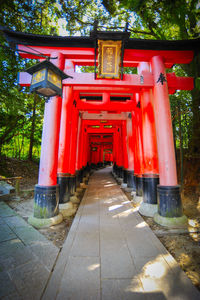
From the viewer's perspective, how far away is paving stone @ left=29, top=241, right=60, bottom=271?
2129 mm

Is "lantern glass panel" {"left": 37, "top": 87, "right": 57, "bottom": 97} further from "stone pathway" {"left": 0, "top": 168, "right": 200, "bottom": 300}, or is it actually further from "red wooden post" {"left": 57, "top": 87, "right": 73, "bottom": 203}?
"stone pathway" {"left": 0, "top": 168, "right": 200, "bottom": 300}

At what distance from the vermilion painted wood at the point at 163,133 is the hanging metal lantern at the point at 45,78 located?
2813 millimetres

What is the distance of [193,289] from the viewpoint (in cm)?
166

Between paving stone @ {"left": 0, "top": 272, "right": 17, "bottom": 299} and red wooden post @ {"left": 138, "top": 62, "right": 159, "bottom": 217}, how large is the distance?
11.8 feet

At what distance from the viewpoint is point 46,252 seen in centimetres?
238

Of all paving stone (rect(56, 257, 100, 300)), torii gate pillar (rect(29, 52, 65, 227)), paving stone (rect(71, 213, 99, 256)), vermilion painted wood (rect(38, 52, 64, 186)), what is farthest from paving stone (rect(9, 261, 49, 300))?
vermilion painted wood (rect(38, 52, 64, 186))

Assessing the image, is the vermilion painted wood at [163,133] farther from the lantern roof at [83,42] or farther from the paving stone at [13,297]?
the paving stone at [13,297]

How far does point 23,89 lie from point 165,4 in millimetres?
8128

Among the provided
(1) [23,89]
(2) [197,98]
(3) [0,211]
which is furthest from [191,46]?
(1) [23,89]

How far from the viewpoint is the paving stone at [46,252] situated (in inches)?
83.8

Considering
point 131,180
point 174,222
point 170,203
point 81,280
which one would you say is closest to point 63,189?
point 81,280

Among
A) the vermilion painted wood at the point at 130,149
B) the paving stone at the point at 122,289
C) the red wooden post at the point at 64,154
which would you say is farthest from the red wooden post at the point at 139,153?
the paving stone at the point at 122,289

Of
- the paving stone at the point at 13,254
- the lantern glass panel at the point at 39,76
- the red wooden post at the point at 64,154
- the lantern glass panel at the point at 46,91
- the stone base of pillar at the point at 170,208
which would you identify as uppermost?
the lantern glass panel at the point at 39,76

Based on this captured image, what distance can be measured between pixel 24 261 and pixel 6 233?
49.0 inches
